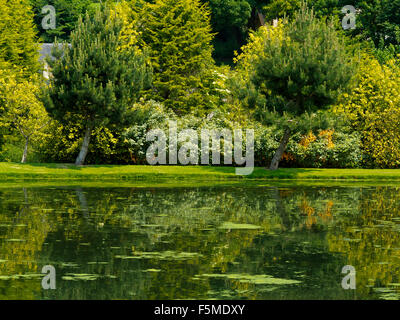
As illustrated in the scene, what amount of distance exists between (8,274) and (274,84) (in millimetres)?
32814

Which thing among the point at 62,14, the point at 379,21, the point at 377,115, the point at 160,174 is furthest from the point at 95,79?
the point at 62,14

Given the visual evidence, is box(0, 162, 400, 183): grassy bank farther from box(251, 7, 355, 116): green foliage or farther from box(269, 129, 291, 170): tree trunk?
box(251, 7, 355, 116): green foliage

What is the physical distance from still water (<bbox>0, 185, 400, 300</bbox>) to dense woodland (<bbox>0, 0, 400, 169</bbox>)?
47.4ft

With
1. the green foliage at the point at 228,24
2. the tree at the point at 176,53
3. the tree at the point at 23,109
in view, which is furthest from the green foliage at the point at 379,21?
the tree at the point at 23,109

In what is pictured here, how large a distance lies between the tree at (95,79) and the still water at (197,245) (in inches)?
538

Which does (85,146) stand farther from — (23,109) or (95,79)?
(23,109)

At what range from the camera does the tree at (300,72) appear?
44031 mm

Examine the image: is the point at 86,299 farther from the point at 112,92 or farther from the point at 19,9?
the point at 19,9

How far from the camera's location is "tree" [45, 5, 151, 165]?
43906 mm

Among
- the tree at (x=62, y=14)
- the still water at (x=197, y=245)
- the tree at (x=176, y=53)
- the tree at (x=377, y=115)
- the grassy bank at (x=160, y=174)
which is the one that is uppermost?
the tree at (x=62, y=14)

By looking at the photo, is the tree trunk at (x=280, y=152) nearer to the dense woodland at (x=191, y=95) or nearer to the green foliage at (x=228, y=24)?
the dense woodland at (x=191, y=95)

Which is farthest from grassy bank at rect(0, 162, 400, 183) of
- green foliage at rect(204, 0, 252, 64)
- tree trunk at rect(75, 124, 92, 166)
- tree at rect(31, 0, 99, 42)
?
tree at rect(31, 0, 99, 42)

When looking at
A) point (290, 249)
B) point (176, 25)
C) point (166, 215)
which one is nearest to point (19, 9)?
point (176, 25)

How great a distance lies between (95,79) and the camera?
143ft
